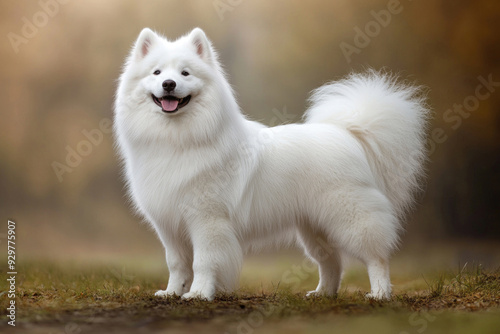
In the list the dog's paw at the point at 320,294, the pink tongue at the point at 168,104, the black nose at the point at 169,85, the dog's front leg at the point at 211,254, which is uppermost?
the black nose at the point at 169,85

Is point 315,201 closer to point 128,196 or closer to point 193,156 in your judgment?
point 193,156

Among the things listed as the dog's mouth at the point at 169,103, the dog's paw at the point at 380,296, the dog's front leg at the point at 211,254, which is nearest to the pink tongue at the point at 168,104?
the dog's mouth at the point at 169,103

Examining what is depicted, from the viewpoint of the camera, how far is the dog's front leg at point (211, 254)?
4645mm

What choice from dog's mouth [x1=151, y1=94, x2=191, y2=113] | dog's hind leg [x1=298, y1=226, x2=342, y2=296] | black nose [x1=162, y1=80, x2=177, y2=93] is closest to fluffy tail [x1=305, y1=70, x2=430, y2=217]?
dog's hind leg [x1=298, y1=226, x2=342, y2=296]

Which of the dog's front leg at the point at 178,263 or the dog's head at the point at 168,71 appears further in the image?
the dog's front leg at the point at 178,263

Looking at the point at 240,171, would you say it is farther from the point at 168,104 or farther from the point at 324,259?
the point at 324,259

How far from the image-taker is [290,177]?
502 cm

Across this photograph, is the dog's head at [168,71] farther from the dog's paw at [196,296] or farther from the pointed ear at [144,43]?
the dog's paw at [196,296]

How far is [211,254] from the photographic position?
4648 millimetres

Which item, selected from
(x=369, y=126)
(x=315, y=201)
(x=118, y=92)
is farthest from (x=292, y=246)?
(x=118, y=92)

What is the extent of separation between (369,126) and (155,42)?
7.16 feet

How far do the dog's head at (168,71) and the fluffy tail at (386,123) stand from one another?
4.71 ft

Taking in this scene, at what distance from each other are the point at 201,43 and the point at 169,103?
657 millimetres

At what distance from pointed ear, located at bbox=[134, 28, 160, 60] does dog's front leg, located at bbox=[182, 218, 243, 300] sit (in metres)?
1.55
